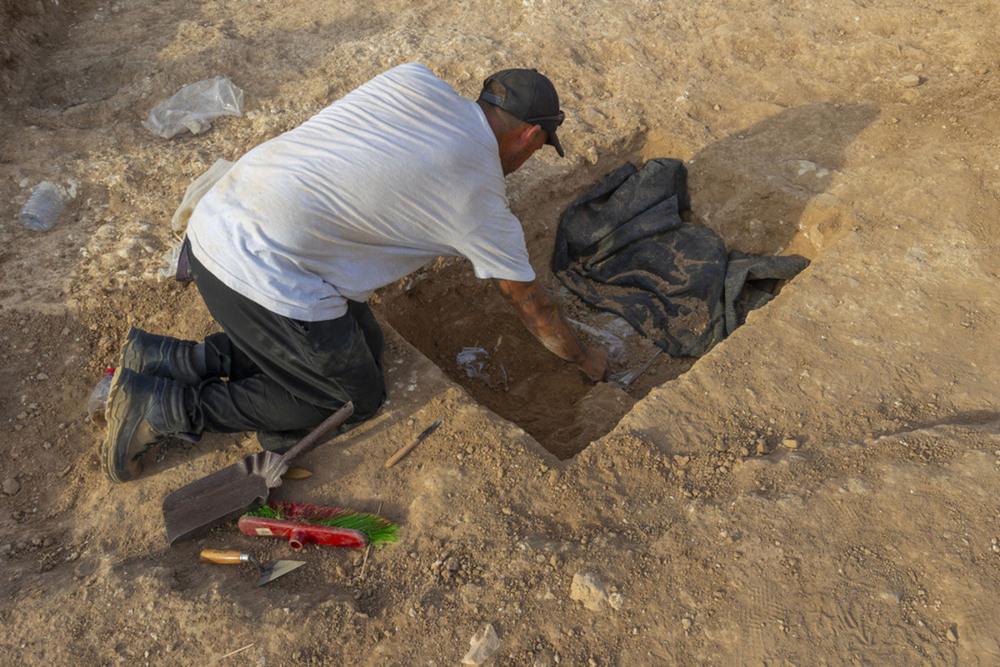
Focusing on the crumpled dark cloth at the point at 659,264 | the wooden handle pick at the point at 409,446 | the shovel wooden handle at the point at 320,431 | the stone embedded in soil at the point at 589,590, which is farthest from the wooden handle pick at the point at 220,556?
the crumpled dark cloth at the point at 659,264

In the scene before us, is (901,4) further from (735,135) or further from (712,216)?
(712,216)

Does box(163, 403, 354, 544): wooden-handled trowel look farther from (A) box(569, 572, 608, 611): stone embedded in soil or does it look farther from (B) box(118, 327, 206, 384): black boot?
(A) box(569, 572, 608, 611): stone embedded in soil

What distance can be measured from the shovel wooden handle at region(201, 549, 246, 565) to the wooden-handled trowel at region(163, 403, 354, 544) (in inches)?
3.8

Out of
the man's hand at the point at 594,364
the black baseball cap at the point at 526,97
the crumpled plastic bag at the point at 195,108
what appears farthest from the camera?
the crumpled plastic bag at the point at 195,108

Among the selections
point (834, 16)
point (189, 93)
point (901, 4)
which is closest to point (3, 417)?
point (189, 93)

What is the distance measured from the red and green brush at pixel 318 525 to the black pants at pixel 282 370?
0.37m

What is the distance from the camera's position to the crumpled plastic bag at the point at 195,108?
3814mm

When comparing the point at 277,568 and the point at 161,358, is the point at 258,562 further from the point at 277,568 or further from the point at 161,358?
the point at 161,358

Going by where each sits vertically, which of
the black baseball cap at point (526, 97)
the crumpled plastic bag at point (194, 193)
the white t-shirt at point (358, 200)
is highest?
the black baseball cap at point (526, 97)

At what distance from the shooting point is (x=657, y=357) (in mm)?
3463

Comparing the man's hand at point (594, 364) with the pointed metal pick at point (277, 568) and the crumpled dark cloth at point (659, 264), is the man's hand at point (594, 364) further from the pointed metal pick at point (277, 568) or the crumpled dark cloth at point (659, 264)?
the pointed metal pick at point (277, 568)

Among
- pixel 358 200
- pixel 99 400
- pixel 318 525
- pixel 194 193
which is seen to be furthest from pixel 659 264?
pixel 99 400

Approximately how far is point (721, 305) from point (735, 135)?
121 centimetres

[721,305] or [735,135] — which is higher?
[735,135]
